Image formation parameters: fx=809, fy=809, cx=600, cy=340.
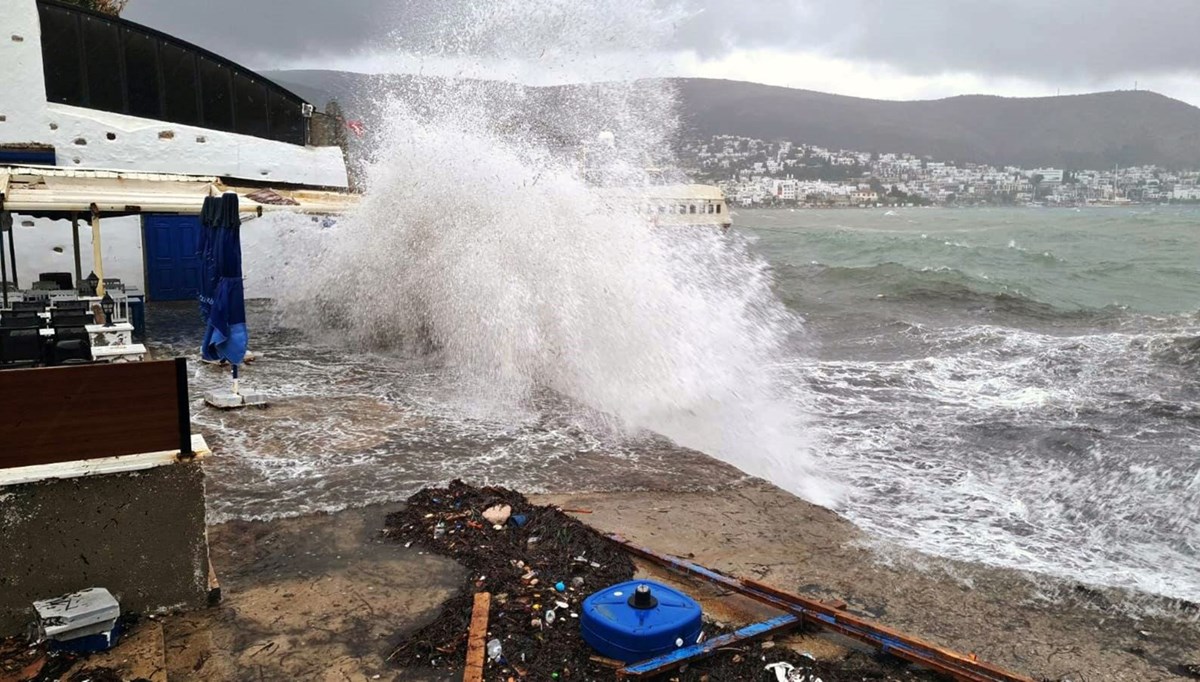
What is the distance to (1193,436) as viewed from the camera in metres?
9.88

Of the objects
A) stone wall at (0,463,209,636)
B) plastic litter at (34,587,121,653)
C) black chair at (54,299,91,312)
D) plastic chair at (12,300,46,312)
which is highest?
plastic chair at (12,300,46,312)

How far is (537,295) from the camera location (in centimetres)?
1110

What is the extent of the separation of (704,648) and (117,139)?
53.4ft

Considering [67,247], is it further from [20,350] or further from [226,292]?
[20,350]

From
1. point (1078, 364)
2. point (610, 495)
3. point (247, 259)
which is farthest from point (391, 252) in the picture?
point (1078, 364)

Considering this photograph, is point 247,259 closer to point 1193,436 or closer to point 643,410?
point 643,410

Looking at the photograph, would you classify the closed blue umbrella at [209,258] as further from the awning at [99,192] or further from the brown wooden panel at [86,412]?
the brown wooden panel at [86,412]

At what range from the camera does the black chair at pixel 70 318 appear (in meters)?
7.86

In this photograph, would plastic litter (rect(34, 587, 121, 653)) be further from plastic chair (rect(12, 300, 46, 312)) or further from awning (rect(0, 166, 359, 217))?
awning (rect(0, 166, 359, 217))

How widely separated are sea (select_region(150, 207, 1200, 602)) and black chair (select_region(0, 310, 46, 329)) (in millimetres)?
1677

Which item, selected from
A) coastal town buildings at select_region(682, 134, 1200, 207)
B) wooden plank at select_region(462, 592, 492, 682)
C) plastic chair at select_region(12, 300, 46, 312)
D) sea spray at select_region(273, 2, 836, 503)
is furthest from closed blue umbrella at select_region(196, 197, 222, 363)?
coastal town buildings at select_region(682, 134, 1200, 207)

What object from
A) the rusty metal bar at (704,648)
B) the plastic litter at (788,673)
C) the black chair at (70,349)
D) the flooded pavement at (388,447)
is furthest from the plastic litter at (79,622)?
the plastic litter at (788,673)

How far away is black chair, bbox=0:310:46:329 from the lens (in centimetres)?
709

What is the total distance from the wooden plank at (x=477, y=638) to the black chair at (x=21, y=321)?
513 cm
